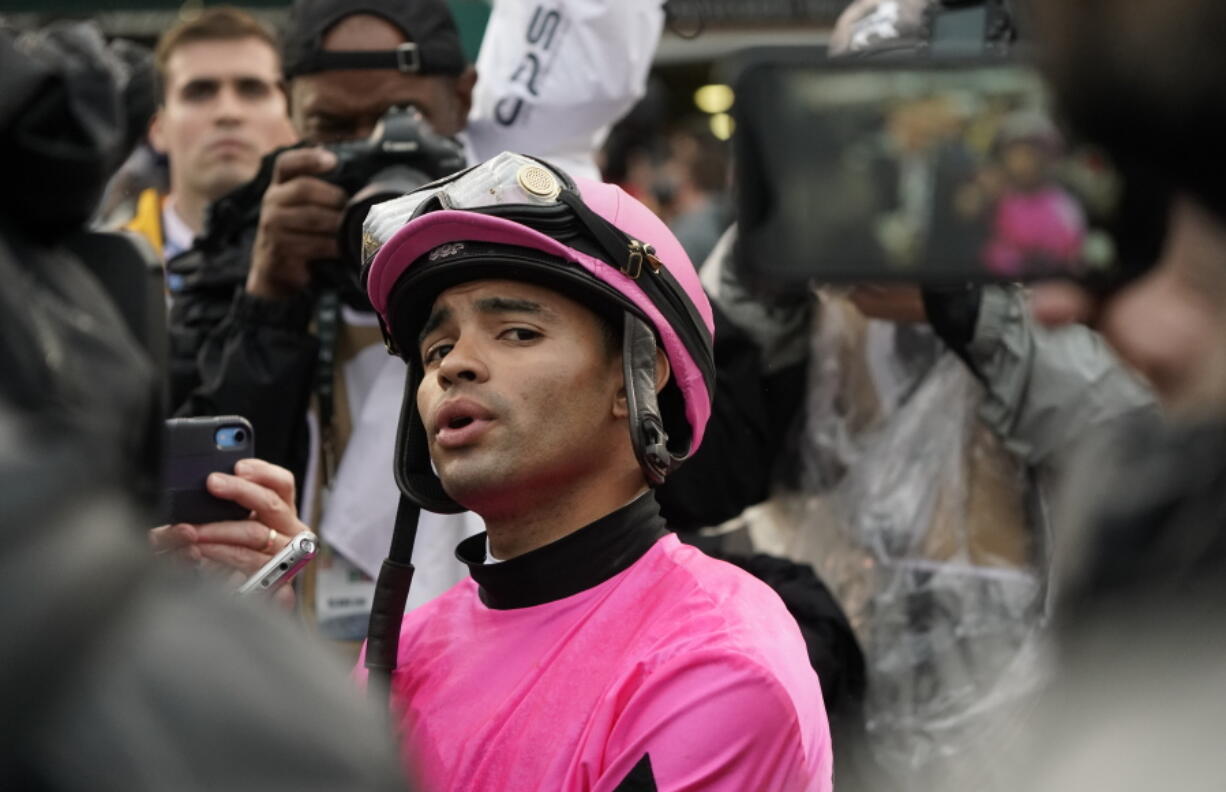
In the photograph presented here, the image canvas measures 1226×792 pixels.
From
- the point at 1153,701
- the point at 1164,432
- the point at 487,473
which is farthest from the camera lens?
the point at 487,473

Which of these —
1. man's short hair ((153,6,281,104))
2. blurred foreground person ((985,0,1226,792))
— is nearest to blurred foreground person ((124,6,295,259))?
man's short hair ((153,6,281,104))

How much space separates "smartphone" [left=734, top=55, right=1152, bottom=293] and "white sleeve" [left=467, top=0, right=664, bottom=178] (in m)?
2.60

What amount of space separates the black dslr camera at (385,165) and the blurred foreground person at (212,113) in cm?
121

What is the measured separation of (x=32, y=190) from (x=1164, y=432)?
26.4 inches

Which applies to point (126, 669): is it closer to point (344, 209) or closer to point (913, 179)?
point (913, 179)

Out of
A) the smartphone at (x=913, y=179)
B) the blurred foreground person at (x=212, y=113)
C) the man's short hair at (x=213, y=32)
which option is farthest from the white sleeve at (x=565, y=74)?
the smartphone at (x=913, y=179)

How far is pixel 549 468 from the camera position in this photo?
7.97 feet

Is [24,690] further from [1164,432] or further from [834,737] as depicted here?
[834,737]

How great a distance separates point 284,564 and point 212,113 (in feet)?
7.89

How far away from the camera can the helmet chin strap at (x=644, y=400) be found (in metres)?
2.42

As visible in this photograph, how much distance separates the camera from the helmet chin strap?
2420 millimetres

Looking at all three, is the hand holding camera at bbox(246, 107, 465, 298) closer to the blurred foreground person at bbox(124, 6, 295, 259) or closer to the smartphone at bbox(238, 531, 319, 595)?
the smartphone at bbox(238, 531, 319, 595)

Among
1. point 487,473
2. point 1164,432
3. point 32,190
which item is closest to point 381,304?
point 487,473

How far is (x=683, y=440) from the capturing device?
260cm
